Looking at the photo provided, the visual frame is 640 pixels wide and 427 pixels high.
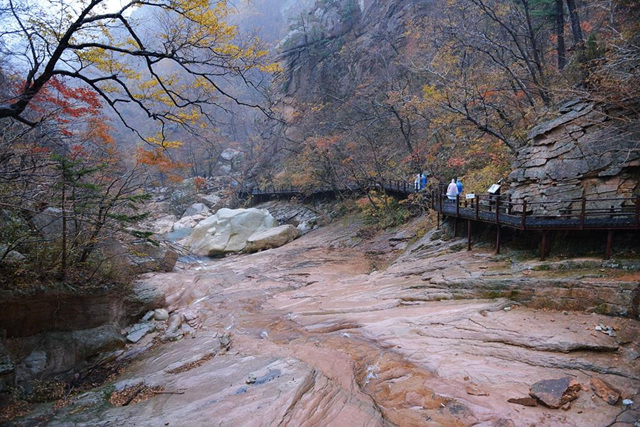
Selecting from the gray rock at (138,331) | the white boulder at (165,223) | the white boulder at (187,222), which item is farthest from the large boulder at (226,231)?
the gray rock at (138,331)

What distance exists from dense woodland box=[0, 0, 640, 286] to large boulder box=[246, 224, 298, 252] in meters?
5.76

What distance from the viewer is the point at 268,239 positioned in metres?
20.0

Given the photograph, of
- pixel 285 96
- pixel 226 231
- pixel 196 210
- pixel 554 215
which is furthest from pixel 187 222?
pixel 554 215

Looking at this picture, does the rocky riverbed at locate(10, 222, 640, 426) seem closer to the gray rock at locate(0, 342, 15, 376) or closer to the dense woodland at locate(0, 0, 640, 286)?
the gray rock at locate(0, 342, 15, 376)

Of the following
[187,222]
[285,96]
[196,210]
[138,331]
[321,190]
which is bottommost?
[138,331]

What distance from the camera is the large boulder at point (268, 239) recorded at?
65.6ft

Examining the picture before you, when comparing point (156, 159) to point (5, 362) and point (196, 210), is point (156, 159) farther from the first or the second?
point (196, 210)

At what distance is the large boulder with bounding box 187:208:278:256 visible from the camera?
66.4 feet

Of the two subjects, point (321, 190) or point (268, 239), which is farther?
point (321, 190)

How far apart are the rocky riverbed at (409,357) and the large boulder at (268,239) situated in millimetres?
10379

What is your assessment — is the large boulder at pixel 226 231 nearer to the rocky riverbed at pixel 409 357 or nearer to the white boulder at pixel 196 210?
the rocky riverbed at pixel 409 357

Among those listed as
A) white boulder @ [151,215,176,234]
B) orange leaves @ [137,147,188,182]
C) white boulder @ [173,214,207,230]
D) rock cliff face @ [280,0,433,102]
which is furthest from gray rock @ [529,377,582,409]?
white boulder @ [173,214,207,230]

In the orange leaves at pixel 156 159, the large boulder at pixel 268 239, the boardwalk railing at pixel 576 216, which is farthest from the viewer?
the large boulder at pixel 268 239

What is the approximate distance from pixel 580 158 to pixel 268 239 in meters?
15.6
